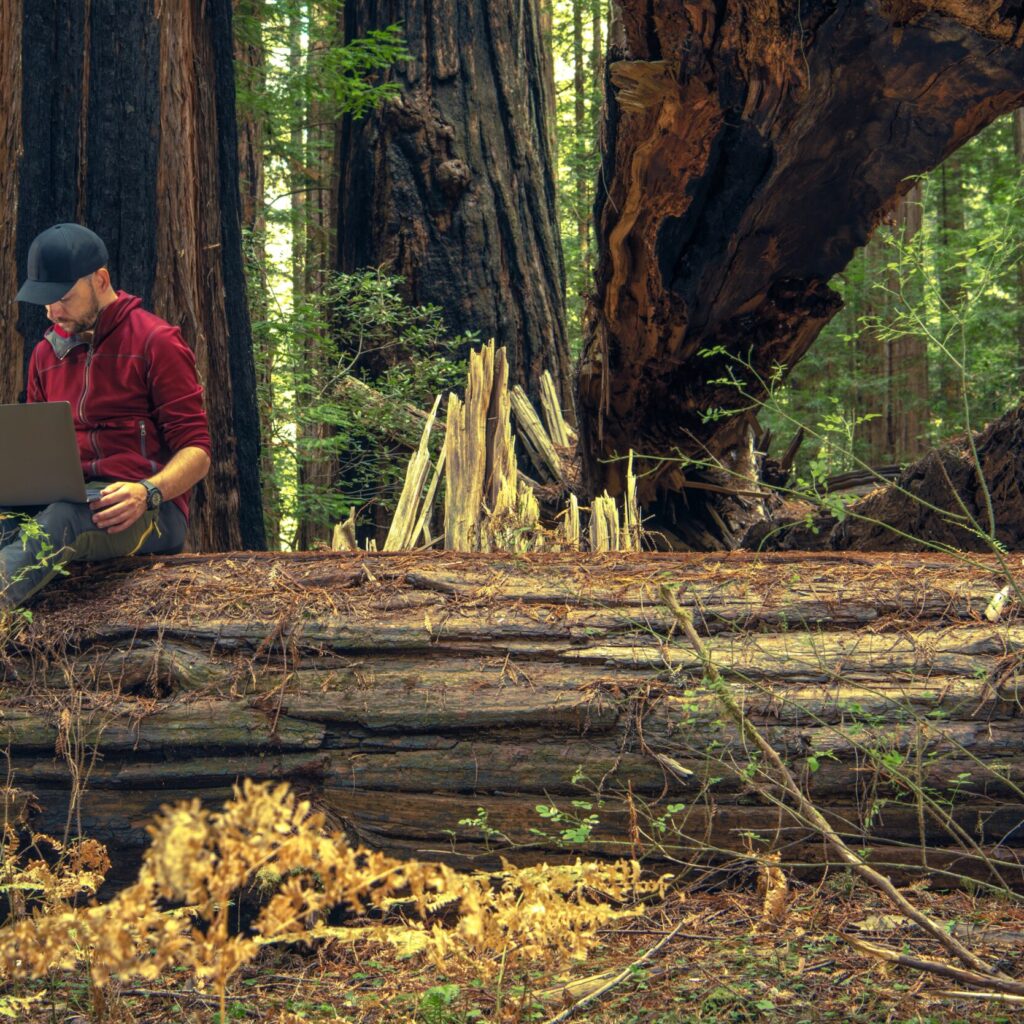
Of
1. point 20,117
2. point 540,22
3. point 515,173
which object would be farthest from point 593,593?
point 540,22

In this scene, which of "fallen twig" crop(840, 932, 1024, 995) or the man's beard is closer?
"fallen twig" crop(840, 932, 1024, 995)

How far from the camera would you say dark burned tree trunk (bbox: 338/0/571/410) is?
29.2 feet

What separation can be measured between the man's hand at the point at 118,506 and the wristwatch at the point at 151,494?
4 cm

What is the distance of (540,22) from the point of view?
10016 mm

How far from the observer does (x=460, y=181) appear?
8883 millimetres

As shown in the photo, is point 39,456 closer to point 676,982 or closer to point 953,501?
point 676,982

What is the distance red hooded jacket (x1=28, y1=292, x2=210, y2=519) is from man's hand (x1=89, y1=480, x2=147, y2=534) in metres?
0.30

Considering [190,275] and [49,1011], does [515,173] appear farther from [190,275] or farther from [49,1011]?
[49,1011]

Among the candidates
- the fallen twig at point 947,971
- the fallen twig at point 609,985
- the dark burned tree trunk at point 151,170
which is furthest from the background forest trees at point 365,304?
the fallen twig at point 947,971

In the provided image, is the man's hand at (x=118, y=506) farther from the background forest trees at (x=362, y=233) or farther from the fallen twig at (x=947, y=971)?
the fallen twig at (x=947, y=971)

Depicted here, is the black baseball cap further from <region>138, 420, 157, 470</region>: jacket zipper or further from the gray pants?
the gray pants

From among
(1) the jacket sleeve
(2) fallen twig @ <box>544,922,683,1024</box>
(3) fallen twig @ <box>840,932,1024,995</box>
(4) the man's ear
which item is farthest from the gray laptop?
(3) fallen twig @ <box>840,932,1024,995</box>

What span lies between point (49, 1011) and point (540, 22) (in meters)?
9.53

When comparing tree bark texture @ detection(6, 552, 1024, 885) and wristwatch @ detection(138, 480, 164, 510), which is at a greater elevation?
wristwatch @ detection(138, 480, 164, 510)
